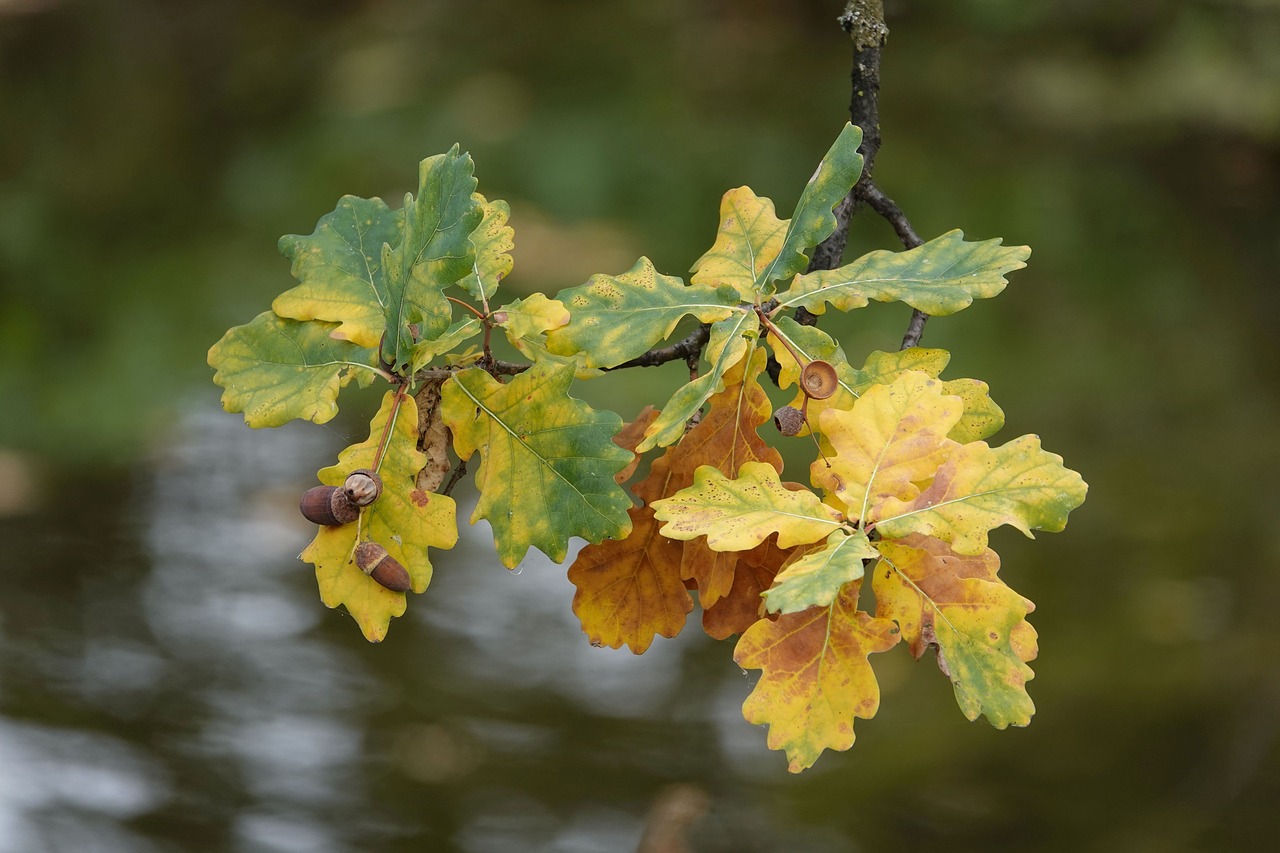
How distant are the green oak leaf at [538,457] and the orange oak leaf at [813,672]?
4.1 inches

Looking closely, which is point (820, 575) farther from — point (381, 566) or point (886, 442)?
point (381, 566)

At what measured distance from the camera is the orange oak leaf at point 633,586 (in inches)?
31.0

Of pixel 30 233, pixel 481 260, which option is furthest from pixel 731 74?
pixel 481 260

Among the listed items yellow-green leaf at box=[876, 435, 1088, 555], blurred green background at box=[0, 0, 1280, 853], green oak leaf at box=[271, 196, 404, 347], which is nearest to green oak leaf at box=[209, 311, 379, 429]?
green oak leaf at box=[271, 196, 404, 347]

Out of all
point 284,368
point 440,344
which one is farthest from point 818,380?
point 284,368

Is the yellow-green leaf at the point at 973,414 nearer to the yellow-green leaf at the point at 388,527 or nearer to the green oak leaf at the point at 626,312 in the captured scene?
the green oak leaf at the point at 626,312

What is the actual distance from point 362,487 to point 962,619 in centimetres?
34

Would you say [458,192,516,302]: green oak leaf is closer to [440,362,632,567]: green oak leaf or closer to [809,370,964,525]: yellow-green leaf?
[440,362,632,567]: green oak leaf

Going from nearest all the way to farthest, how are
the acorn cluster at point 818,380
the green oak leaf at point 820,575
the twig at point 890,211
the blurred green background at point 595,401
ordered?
the green oak leaf at point 820,575 → the acorn cluster at point 818,380 → the twig at point 890,211 → the blurred green background at point 595,401

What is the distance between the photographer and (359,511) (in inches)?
28.8

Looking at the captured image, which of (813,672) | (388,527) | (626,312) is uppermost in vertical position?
(626,312)

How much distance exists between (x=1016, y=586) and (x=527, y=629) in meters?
1.13

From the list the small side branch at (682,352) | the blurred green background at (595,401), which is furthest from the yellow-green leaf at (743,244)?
the blurred green background at (595,401)

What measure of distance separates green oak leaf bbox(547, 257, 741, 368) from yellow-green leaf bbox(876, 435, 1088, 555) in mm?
161
